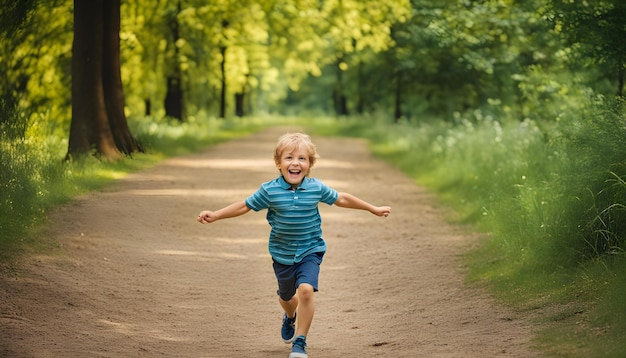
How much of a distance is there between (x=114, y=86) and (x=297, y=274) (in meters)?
15.2

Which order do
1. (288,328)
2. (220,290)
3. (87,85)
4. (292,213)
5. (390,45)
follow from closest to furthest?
(292,213) → (288,328) → (220,290) → (87,85) → (390,45)

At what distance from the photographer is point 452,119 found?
34.1 m

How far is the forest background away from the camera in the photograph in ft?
29.6

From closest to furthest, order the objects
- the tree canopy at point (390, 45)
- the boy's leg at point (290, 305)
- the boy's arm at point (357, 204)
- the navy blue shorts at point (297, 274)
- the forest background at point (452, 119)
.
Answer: the navy blue shorts at point (297, 274)
the boy's arm at point (357, 204)
the boy's leg at point (290, 305)
the forest background at point (452, 119)
the tree canopy at point (390, 45)

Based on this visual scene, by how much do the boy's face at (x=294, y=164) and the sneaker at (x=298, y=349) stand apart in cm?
115

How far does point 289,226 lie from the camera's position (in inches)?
284

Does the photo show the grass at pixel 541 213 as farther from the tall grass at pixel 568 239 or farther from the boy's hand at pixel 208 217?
the boy's hand at pixel 208 217

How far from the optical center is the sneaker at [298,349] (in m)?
6.90

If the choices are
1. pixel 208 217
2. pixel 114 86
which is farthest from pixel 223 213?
pixel 114 86

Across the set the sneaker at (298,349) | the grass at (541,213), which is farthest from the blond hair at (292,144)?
the grass at (541,213)

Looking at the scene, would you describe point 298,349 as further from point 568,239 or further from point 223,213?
point 568,239

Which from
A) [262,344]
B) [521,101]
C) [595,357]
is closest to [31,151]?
[262,344]

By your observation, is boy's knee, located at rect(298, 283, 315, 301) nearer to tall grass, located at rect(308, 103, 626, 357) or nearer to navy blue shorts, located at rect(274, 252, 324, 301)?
navy blue shorts, located at rect(274, 252, 324, 301)

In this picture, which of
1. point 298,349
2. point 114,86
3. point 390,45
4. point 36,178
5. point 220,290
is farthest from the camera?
point 390,45
